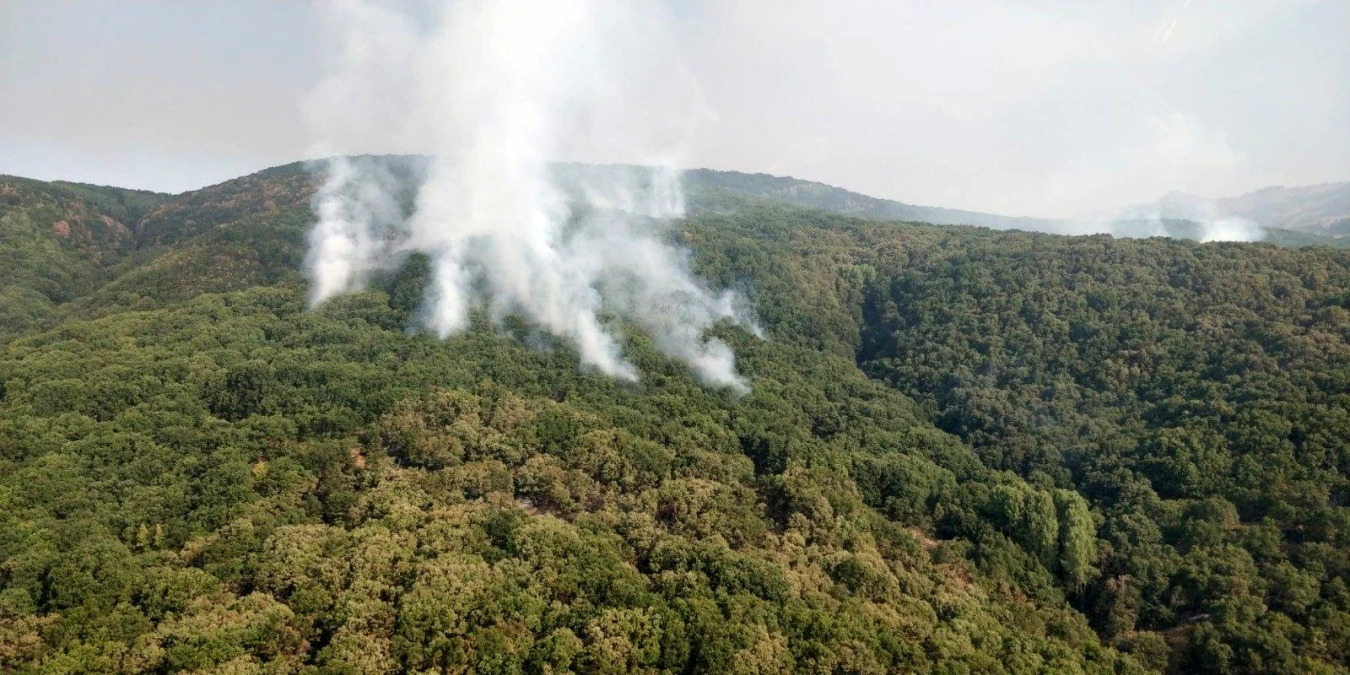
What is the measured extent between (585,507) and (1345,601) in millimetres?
55402

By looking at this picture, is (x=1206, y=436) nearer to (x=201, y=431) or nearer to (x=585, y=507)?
(x=585, y=507)

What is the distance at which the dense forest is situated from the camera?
136 ft

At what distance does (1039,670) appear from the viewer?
45125 mm

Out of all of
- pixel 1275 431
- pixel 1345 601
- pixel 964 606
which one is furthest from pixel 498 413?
pixel 1275 431

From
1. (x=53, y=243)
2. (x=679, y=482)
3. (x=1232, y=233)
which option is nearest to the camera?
(x=679, y=482)

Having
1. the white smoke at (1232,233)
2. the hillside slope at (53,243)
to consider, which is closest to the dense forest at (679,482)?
the hillside slope at (53,243)

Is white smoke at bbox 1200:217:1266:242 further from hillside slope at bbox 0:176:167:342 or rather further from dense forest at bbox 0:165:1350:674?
hillside slope at bbox 0:176:167:342

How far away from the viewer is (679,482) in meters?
59.4

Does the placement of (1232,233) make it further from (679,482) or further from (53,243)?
(53,243)

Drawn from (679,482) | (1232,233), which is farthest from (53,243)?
(1232,233)

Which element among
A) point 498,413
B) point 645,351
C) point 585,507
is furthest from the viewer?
point 645,351

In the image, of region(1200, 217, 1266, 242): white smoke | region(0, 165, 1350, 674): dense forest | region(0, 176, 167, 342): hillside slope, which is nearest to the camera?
region(0, 165, 1350, 674): dense forest

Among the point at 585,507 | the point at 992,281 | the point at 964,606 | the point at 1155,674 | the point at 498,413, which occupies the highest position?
the point at 992,281

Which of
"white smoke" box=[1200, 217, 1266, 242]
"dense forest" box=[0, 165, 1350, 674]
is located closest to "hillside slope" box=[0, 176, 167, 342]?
"dense forest" box=[0, 165, 1350, 674]
